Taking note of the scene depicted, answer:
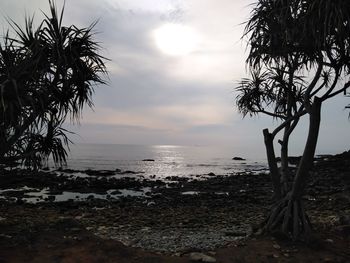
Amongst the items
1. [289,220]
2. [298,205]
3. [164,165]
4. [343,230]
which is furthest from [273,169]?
[164,165]

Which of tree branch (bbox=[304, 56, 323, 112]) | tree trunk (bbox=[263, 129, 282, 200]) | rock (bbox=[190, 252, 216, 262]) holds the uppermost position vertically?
tree branch (bbox=[304, 56, 323, 112])

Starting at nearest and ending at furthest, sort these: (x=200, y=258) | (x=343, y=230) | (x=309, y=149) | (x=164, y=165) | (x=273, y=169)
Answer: (x=200, y=258) → (x=309, y=149) → (x=343, y=230) → (x=273, y=169) → (x=164, y=165)

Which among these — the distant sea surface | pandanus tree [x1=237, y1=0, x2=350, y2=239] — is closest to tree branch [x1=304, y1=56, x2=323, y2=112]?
pandanus tree [x1=237, y1=0, x2=350, y2=239]

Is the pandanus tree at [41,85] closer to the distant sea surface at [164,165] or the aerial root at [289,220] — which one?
the aerial root at [289,220]

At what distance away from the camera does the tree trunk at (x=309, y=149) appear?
773 centimetres

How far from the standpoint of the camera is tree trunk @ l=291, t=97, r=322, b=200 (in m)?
7.73

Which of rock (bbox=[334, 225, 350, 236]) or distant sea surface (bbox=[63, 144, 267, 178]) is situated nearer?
rock (bbox=[334, 225, 350, 236])

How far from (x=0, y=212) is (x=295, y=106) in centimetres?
1080

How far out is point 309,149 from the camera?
781cm

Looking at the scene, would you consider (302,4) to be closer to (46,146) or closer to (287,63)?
(287,63)

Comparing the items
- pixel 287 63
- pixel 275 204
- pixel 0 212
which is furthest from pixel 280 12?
pixel 0 212

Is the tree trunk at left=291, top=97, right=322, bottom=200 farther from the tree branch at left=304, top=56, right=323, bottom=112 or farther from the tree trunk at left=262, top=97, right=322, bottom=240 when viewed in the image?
the tree branch at left=304, top=56, right=323, bottom=112

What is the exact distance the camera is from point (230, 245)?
7707mm

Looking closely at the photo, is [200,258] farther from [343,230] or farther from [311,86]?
[311,86]
